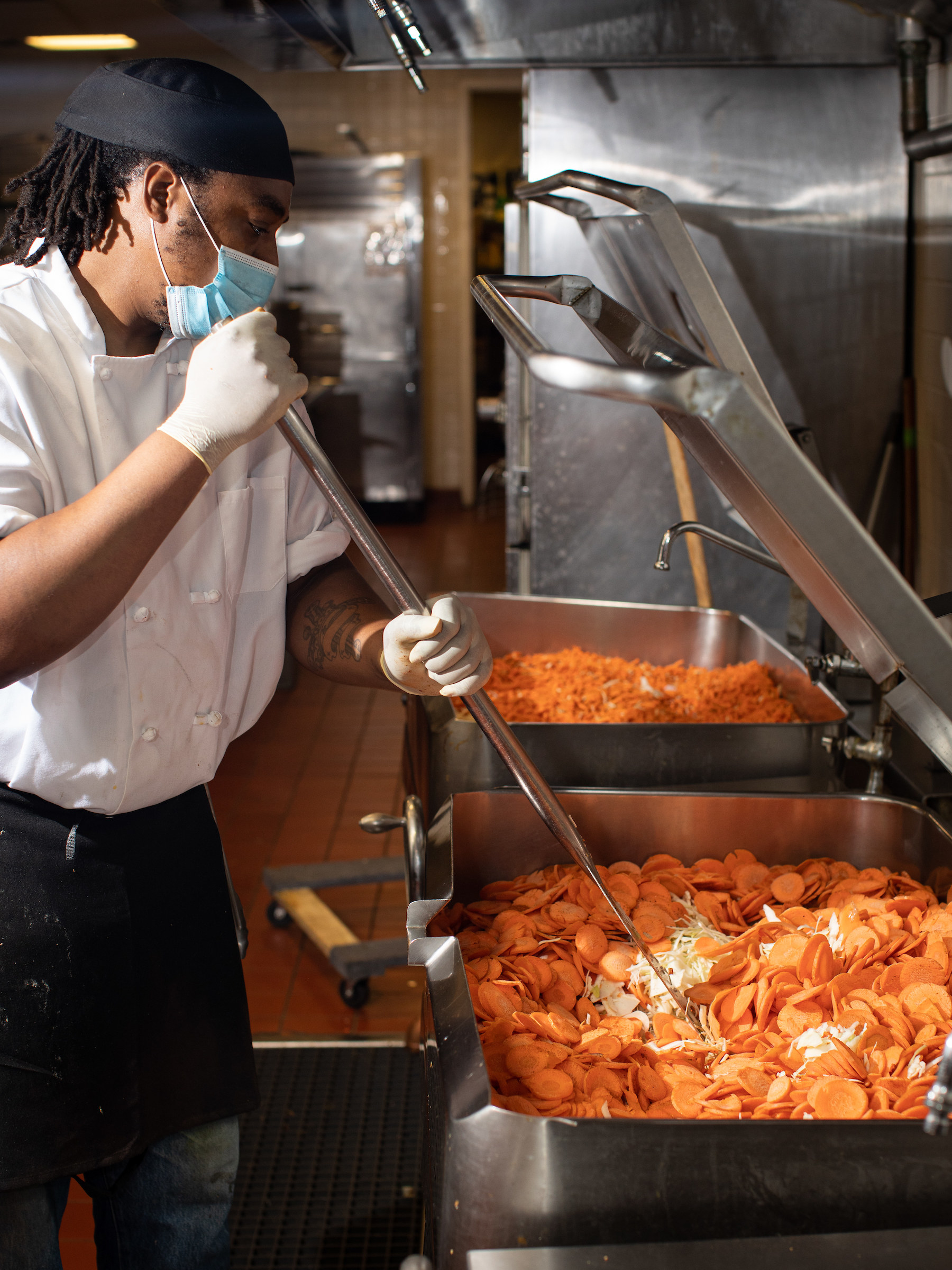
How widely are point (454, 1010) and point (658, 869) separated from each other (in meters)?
0.50

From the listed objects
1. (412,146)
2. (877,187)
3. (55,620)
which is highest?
(412,146)

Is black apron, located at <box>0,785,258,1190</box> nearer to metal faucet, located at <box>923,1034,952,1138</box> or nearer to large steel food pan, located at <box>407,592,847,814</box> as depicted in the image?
large steel food pan, located at <box>407,592,847,814</box>

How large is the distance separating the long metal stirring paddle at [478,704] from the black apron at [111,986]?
16.5 inches

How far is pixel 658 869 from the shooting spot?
4.57ft

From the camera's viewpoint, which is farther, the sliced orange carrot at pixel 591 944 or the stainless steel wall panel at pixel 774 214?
the stainless steel wall panel at pixel 774 214

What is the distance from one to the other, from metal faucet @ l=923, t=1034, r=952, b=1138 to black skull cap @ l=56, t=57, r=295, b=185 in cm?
105

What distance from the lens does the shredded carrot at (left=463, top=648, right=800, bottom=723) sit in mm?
1933

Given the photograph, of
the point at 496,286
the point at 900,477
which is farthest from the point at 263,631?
the point at 900,477

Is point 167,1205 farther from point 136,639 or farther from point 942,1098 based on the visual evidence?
point 942,1098

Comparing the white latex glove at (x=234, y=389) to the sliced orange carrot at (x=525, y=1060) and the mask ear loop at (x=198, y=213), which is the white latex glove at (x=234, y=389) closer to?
the mask ear loop at (x=198, y=213)

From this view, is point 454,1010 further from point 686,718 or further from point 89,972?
point 686,718

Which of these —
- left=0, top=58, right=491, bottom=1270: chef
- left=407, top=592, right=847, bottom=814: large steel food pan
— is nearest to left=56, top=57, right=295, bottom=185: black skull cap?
left=0, top=58, right=491, bottom=1270: chef

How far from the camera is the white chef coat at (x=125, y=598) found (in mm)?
1116

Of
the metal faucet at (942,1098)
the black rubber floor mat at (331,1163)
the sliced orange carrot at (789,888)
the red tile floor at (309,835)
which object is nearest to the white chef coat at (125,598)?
the red tile floor at (309,835)
